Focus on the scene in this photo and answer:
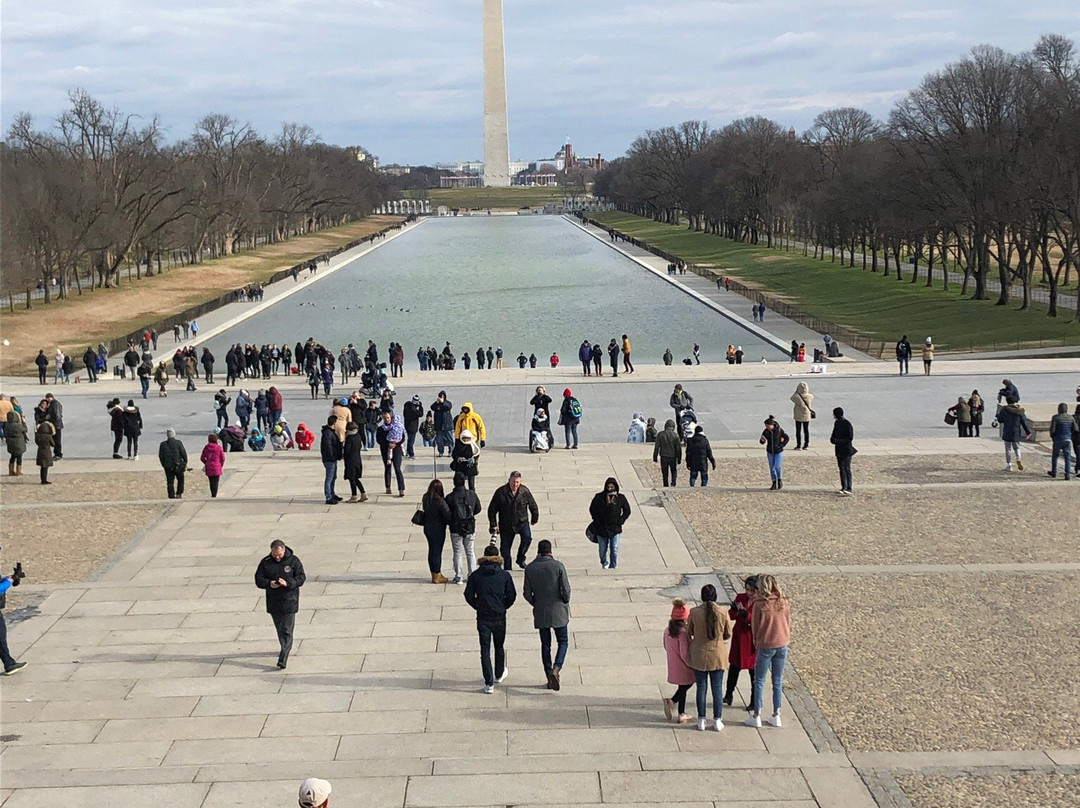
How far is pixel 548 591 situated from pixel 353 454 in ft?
25.8

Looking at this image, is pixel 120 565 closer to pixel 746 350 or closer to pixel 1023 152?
pixel 746 350

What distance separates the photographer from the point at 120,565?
14.7 meters

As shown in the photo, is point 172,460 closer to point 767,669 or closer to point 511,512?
point 511,512

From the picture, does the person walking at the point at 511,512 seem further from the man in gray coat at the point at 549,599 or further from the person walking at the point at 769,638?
the person walking at the point at 769,638

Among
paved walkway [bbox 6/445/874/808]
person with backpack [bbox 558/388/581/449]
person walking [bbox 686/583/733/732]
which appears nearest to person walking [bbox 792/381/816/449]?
person with backpack [bbox 558/388/581/449]

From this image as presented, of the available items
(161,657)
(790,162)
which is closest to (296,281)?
(790,162)

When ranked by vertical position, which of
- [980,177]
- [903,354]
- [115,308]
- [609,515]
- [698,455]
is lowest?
[115,308]

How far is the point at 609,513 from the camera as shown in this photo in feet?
44.9

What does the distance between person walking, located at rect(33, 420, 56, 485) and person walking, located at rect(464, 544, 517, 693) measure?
12.2m

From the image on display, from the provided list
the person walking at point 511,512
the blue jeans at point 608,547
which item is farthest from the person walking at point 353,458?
the blue jeans at point 608,547

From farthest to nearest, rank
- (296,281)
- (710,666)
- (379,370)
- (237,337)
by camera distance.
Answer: (296,281)
(237,337)
(379,370)
(710,666)

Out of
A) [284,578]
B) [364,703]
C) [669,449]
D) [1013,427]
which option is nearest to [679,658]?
[364,703]

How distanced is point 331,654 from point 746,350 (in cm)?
3770

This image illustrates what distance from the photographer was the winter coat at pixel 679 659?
9445 millimetres
